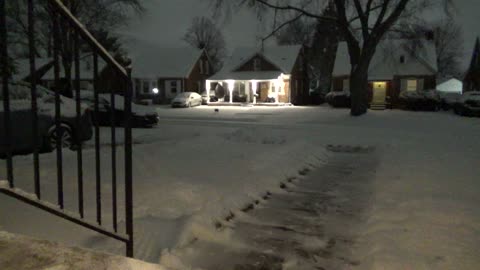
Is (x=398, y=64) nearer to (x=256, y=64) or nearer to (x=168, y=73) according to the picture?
(x=256, y=64)

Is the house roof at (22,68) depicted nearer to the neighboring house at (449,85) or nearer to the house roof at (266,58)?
the house roof at (266,58)

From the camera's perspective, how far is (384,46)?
122ft

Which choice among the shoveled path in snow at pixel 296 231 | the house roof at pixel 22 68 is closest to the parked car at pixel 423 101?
the house roof at pixel 22 68

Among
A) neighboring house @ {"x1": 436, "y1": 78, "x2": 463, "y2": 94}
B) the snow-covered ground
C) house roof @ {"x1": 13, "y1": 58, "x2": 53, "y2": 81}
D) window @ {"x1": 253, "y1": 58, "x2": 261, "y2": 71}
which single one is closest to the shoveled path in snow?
the snow-covered ground

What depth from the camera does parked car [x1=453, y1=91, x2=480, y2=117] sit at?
2708 cm

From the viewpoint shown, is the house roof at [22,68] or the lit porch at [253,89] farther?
the lit porch at [253,89]

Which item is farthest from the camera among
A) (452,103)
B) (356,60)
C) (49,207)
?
(452,103)

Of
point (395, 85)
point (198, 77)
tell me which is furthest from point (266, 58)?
point (395, 85)

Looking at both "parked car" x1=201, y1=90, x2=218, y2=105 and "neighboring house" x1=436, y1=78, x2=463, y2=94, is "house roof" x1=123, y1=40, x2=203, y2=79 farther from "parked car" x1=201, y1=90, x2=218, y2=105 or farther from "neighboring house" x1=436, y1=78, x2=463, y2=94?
"neighboring house" x1=436, y1=78, x2=463, y2=94

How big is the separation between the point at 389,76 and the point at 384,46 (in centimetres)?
349

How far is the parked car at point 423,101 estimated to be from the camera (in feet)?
107

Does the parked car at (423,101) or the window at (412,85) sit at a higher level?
the window at (412,85)

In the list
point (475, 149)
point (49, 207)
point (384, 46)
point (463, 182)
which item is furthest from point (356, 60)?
point (49, 207)

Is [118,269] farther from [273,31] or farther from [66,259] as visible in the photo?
[273,31]
